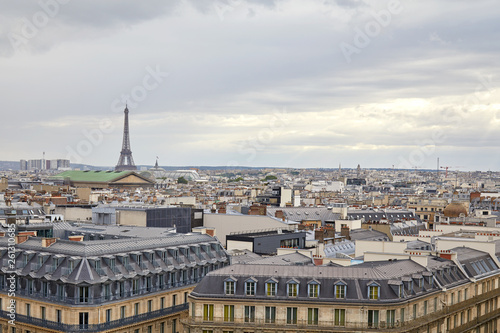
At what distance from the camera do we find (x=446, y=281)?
49875 millimetres

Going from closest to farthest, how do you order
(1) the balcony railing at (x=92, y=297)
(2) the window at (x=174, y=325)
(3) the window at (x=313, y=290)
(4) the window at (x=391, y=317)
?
(4) the window at (x=391, y=317)
(3) the window at (x=313, y=290)
(1) the balcony railing at (x=92, y=297)
(2) the window at (x=174, y=325)

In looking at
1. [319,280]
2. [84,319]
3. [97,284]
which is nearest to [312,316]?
[319,280]

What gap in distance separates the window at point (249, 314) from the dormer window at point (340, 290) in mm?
4991

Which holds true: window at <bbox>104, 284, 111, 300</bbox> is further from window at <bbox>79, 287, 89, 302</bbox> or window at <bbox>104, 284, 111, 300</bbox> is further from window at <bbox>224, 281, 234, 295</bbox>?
window at <bbox>224, 281, 234, 295</bbox>

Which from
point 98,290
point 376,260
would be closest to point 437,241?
point 376,260

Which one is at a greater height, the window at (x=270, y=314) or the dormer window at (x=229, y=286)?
the dormer window at (x=229, y=286)

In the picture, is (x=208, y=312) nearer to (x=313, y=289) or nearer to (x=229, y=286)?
(x=229, y=286)

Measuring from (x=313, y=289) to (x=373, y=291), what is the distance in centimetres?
349

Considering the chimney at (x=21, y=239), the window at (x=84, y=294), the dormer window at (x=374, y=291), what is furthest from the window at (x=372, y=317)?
the chimney at (x=21, y=239)

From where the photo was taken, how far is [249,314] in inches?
1679

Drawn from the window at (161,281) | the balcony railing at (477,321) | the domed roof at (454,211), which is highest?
the domed roof at (454,211)

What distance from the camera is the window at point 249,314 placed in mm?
42500

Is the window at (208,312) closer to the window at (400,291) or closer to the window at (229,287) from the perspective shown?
the window at (229,287)

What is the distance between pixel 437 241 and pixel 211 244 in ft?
64.8
